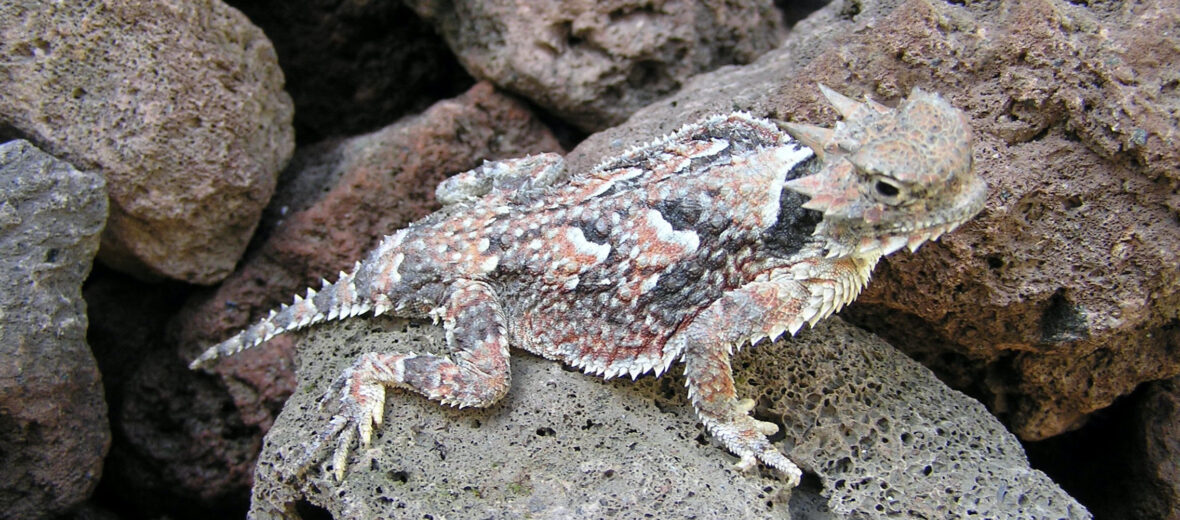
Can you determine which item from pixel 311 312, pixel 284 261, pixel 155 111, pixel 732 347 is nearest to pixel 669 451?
pixel 732 347

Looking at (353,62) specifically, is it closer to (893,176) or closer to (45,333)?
(45,333)

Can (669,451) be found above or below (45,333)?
above

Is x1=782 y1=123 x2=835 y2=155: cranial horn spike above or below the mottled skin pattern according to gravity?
above

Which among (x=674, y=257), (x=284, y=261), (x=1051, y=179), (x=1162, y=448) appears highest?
(x=1051, y=179)

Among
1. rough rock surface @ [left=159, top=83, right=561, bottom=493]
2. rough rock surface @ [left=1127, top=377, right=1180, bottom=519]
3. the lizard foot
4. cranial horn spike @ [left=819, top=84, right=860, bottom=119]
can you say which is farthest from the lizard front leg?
rough rock surface @ [left=159, top=83, right=561, bottom=493]

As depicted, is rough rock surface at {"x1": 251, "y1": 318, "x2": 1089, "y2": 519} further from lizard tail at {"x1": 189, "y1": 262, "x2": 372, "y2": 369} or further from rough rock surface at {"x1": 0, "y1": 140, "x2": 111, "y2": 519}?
rough rock surface at {"x1": 0, "y1": 140, "x2": 111, "y2": 519}

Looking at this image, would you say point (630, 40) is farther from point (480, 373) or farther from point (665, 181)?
point (480, 373)
